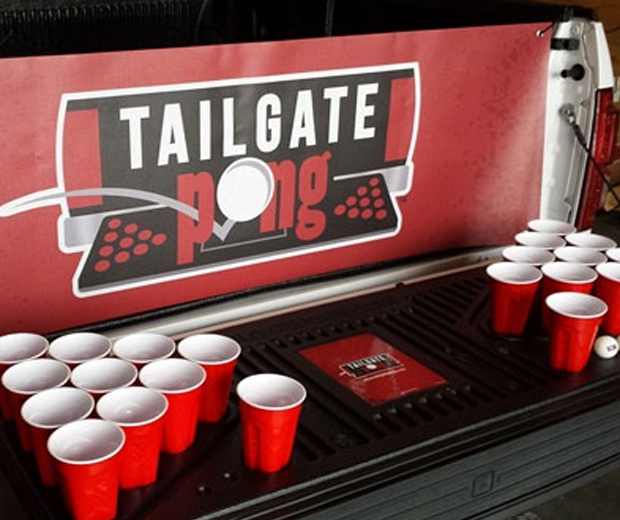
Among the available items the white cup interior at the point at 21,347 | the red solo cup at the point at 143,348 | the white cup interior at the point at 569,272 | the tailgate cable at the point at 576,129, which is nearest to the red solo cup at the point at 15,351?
the white cup interior at the point at 21,347

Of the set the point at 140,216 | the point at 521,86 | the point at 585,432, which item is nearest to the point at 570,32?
the point at 521,86

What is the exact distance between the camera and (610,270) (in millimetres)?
1838

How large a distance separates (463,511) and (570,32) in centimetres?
121


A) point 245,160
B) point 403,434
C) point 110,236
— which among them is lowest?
point 403,434

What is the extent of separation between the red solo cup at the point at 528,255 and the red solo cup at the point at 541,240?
0.05 metres

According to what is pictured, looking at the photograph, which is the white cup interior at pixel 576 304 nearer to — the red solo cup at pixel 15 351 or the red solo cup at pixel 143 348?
the red solo cup at pixel 143 348

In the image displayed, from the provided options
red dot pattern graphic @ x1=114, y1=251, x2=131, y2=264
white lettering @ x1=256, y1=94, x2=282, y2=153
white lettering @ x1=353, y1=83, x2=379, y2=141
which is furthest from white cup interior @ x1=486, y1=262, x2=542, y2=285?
Answer: red dot pattern graphic @ x1=114, y1=251, x2=131, y2=264

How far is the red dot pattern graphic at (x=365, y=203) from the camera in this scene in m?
1.94

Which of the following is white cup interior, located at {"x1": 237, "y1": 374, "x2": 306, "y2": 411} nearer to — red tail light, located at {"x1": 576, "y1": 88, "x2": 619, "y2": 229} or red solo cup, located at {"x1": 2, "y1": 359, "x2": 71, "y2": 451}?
red solo cup, located at {"x1": 2, "y1": 359, "x2": 71, "y2": 451}

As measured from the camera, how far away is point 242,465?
138 centimetres

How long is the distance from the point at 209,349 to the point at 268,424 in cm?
25

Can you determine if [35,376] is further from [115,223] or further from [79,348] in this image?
[115,223]

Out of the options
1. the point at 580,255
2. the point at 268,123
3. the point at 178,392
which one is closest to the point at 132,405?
the point at 178,392

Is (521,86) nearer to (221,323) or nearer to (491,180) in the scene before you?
(491,180)
